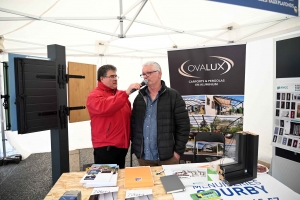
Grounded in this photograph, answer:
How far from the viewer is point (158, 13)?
342cm

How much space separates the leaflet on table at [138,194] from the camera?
3.50 feet

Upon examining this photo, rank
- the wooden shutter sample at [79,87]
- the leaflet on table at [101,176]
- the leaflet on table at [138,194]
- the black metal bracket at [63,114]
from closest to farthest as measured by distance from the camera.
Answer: the leaflet on table at [138,194] → the leaflet on table at [101,176] → the black metal bracket at [63,114] → the wooden shutter sample at [79,87]

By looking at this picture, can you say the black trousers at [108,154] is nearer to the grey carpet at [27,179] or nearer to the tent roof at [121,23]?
the grey carpet at [27,179]

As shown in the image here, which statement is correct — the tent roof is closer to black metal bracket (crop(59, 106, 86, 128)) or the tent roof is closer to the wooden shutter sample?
the wooden shutter sample

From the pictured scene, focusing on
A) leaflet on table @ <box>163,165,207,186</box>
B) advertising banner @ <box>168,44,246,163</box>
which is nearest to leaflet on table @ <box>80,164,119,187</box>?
leaflet on table @ <box>163,165,207,186</box>

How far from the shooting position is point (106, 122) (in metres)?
1.84

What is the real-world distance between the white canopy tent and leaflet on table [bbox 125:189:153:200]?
208 centimetres

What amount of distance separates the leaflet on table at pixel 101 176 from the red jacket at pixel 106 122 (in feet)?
1.39

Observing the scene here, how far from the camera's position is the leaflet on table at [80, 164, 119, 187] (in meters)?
1.19

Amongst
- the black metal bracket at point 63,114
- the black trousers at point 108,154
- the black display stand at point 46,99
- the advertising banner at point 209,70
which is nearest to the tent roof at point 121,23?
the advertising banner at point 209,70

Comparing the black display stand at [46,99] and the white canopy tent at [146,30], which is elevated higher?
the white canopy tent at [146,30]

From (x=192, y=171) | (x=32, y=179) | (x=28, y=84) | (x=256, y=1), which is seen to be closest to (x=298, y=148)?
(x=192, y=171)

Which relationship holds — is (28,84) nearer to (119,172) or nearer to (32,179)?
(119,172)

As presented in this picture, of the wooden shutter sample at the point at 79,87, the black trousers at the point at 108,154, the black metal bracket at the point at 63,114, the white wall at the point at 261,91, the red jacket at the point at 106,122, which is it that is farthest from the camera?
the white wall at the point at 261,91
